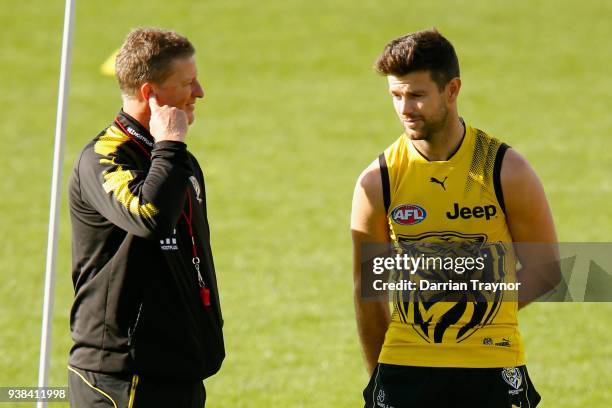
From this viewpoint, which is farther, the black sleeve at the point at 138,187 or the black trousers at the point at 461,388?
the black trousers at the point at 461,388

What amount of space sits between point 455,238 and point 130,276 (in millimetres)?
1398

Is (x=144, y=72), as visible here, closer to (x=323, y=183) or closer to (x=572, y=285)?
(x=572, y=285)

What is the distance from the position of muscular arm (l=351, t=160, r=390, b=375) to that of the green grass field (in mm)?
3198

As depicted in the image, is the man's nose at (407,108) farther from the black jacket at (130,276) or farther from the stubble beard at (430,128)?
the black jacket at (130,276)

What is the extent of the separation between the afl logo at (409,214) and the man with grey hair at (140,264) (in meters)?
0.87

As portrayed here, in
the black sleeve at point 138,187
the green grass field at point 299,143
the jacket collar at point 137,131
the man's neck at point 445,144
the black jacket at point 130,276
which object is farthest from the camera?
the green grass field at point 299,143

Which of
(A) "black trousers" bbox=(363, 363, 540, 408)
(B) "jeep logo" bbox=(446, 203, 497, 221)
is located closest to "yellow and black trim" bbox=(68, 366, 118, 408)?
(A) "black trousers" bbox=(363, 363, 540, 408)

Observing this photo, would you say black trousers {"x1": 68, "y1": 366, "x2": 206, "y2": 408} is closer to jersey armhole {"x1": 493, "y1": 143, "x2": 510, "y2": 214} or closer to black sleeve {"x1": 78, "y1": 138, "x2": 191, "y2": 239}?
black sleeve {"x1": 78, "y1": 138, "x2": 191, "y2": 239}

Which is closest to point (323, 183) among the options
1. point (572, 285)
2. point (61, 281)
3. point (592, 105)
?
point (61, 281)

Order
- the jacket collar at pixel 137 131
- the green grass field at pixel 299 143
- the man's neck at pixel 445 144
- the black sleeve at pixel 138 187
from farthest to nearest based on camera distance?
the green grass field at pixel 299 143 → the man's neck at pixel 445 144 → the jacket collar at pixel 137 131 → the black sleeve at pixel 138 187

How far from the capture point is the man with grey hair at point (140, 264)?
13.6ft

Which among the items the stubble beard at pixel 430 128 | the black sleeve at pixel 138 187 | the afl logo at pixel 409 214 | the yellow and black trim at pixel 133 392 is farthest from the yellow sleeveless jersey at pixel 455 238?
the yellow and black trim at pixel 133 392

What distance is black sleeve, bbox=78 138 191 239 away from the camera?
398 centimetres

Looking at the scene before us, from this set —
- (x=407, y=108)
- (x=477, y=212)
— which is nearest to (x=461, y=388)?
(x=477, y=212)
